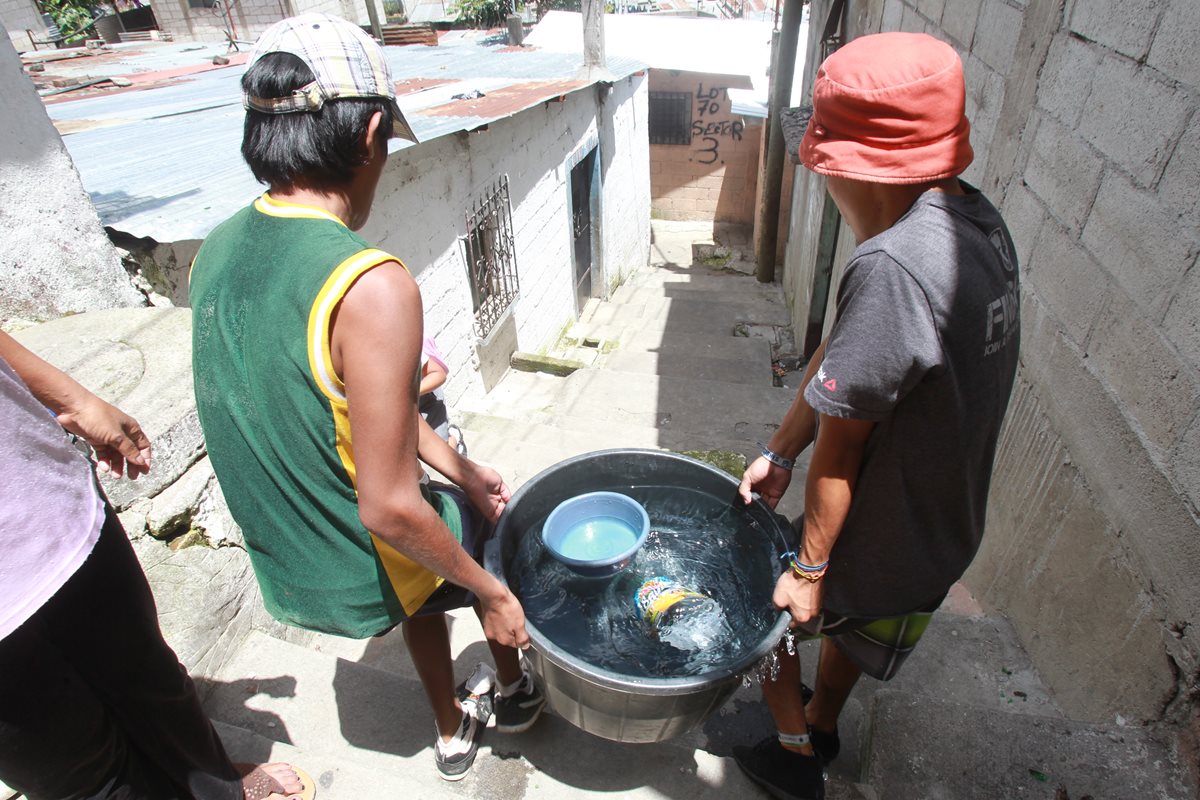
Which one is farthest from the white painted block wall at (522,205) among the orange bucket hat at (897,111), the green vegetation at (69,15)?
the green vegetation at (69,15)

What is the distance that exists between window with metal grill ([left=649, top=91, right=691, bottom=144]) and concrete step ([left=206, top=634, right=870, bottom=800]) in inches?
523

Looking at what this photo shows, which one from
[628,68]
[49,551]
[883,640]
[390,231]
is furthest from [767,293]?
[49,551]

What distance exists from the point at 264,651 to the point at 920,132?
2398mm

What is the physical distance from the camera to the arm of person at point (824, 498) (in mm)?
1326

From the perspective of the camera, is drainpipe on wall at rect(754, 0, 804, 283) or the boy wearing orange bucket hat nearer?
the boy wearing orange bucket hat

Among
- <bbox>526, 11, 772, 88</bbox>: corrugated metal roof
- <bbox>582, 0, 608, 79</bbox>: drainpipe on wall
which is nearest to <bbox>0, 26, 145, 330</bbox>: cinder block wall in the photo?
<bbox>582, 0, 608, 79</bbox>: drainpipe on wall

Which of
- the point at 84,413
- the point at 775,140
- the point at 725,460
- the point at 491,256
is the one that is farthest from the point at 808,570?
the point at 775,140

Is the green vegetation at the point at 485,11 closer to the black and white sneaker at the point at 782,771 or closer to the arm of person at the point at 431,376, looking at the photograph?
the arm of person at the point at 431,376

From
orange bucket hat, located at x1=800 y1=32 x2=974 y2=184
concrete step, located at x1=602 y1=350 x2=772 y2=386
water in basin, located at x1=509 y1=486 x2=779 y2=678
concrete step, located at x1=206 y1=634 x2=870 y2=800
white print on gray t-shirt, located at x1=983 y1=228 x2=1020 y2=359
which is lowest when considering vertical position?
concrete step, located at x1=602 y1=350 x2=772 y2=386

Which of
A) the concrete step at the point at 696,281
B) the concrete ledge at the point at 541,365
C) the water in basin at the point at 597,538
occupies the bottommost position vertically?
the concrete step at the point at 696,281

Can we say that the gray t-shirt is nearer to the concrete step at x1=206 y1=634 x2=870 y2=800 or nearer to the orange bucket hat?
the orange bucket hat

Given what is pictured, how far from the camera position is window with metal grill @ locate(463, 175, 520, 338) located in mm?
5781

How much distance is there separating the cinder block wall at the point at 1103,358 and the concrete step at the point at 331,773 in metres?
1.87

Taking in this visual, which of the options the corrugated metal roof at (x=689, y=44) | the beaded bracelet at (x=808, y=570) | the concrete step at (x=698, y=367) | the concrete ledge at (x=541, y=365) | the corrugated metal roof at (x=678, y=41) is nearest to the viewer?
the beaded bracelet at (x=808, y=570)
